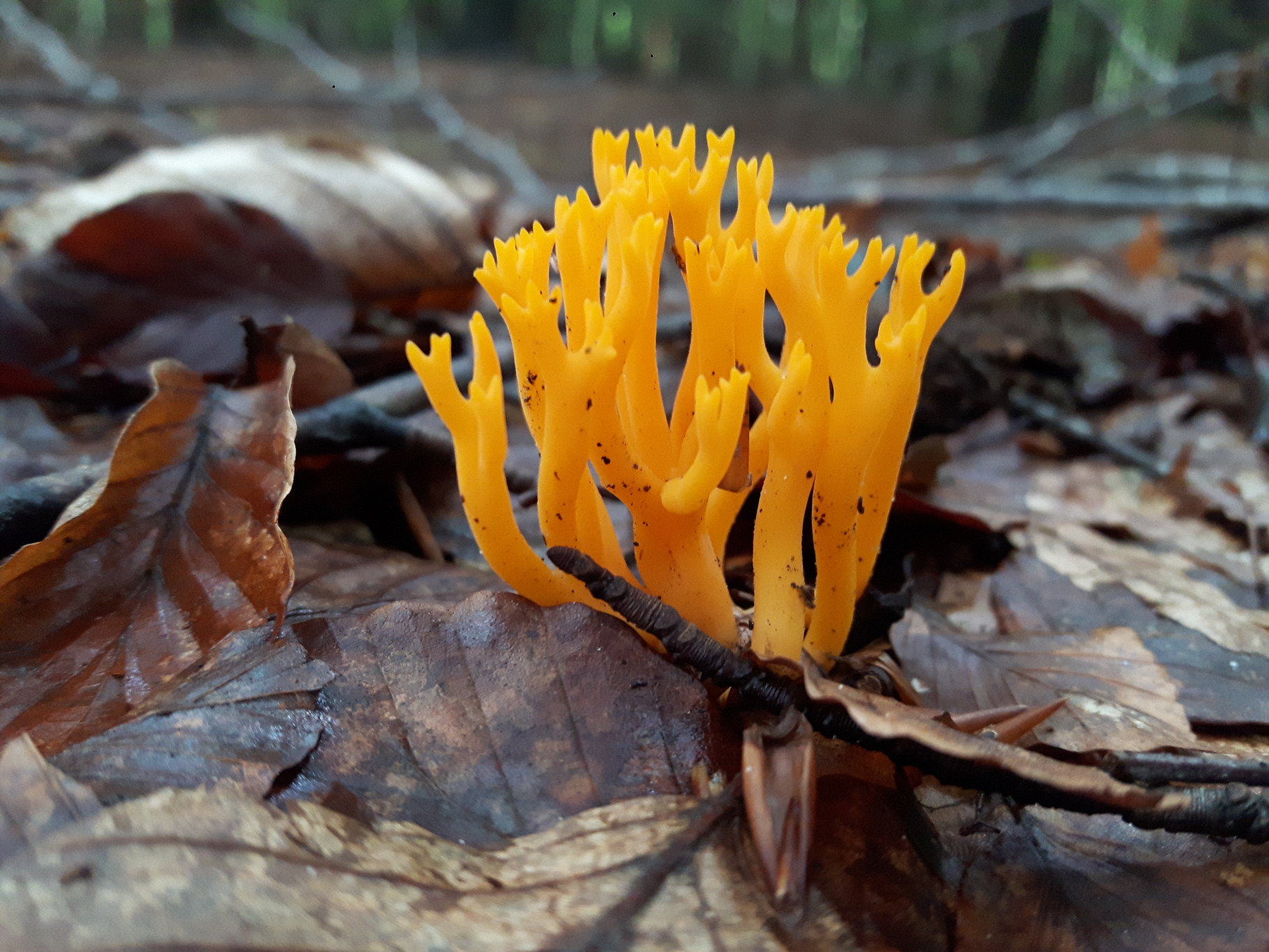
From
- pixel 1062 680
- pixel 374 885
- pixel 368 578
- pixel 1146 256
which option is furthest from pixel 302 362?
pixel 1146 256

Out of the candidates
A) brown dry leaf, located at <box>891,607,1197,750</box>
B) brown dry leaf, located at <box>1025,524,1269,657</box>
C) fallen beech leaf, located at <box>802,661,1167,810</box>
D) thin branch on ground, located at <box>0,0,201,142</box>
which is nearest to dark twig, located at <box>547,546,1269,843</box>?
fallen beech leaf, located at <box>802,661,1167,810</box>

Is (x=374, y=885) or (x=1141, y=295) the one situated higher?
(x=1141, y=295)

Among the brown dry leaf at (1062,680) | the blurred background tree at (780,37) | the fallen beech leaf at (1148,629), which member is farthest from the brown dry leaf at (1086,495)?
the blurred background tree at (780,37)

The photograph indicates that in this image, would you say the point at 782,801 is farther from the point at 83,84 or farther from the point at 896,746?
the point at 83,84

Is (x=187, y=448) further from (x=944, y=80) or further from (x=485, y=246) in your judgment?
(x=944, y=80)

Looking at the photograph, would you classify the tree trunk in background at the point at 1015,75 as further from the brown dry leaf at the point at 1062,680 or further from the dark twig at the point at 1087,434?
the brown dry leaf at the point at 1062,680

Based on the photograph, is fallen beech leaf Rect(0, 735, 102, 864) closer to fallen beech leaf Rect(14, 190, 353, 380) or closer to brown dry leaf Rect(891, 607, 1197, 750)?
brown dry leaf Rect(891, 607, 1197, 750)
